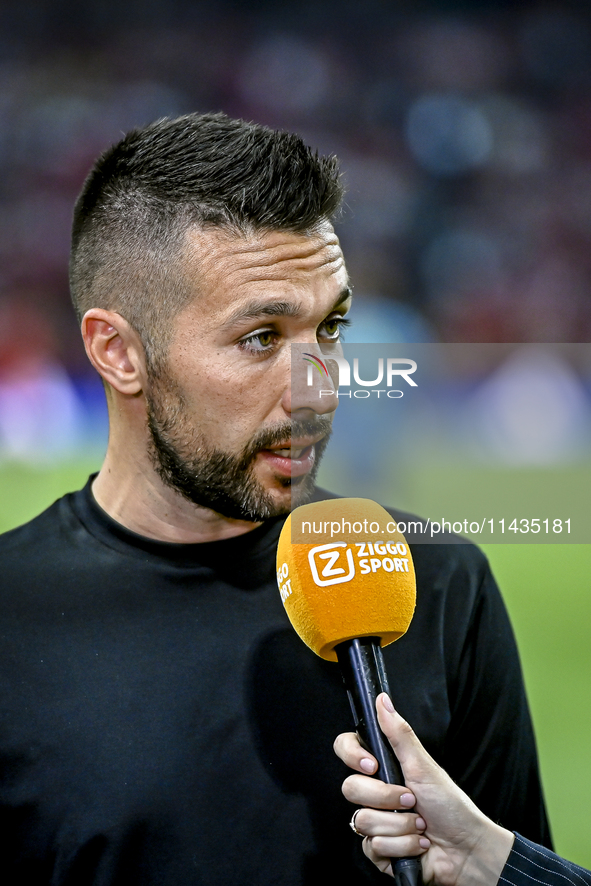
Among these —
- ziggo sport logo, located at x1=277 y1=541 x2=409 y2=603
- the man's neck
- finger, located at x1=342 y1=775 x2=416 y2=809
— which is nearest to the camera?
finger, located at x1=342 y1=775 x2=416 y2=809

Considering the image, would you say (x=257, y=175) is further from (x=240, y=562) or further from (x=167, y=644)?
(x=167, y=644)

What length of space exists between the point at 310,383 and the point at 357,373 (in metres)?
0.08

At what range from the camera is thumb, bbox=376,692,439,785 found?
871 millimetres

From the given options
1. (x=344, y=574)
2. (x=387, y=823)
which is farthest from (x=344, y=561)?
(x=387, y=823)

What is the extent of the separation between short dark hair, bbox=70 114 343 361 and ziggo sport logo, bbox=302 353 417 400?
0.22 meters

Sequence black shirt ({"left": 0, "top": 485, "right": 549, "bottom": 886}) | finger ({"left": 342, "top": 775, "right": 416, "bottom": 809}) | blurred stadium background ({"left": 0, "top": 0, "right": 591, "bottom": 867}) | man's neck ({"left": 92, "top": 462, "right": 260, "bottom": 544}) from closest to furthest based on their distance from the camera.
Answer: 1. finger ({"left": 342, "top": 775, "right": 416, "bottom": 809})
2. black shirt ({"left": 0, "top": 485, "right": 549, "bottom": 886})
3. man's neck ({"left": 92, "top": 462, "right": 260, "bottom": 544})
4. blurred stadium background ({"left": 0, "top": 0, "right": 591, "bottom": 867})

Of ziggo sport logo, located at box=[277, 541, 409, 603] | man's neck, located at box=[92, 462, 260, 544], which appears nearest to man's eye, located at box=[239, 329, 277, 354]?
man's neck, located at box=[92, 462, 260, 544]

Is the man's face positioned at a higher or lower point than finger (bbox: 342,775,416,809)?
higher

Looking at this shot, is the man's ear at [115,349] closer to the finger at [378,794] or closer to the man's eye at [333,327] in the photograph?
the man's eye at [333,327]

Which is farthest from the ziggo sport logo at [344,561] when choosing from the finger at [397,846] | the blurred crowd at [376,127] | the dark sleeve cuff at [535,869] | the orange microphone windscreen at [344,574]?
the blurred crowd at [376,127]

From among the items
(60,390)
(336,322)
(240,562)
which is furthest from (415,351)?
(60,390)

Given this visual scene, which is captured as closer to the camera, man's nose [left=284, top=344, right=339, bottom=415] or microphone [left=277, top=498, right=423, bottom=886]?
microphone [left=277, top=498, right=423, bottom=886]

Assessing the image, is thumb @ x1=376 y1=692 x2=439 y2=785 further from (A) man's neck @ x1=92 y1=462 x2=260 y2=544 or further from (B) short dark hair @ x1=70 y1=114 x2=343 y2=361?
(B) short dark hair @ x1=70 y1=114 x2=343 y2=361

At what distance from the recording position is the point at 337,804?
124 centimetres
